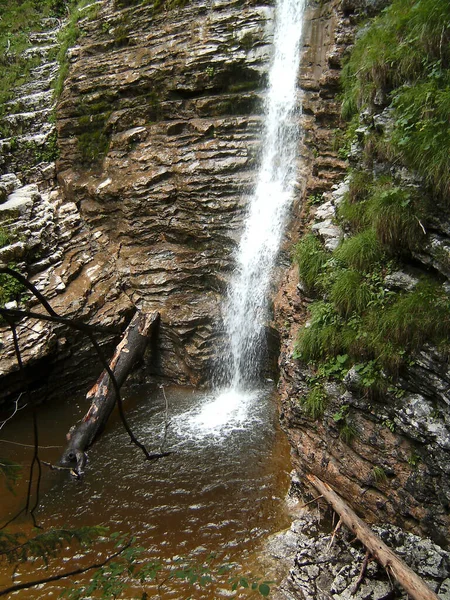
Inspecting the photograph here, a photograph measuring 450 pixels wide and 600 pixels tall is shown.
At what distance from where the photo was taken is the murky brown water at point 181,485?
510 cm

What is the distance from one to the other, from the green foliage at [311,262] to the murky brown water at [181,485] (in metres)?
2.68

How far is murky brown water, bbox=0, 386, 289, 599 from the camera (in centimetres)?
510

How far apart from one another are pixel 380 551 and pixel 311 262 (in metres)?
3.70

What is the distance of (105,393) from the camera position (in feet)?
26.3

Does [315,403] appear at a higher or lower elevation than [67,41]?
lower

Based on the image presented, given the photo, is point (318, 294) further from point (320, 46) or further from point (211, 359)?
point (320, 46)

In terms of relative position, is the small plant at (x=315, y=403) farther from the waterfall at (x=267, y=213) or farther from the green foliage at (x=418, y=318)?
the waterfall at (x=267, y=213)

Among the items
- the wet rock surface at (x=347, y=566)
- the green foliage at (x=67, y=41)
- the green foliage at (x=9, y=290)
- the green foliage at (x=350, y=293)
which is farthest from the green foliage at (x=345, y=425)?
the green foliage at (x=67, y=41)

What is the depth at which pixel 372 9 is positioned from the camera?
299 inches

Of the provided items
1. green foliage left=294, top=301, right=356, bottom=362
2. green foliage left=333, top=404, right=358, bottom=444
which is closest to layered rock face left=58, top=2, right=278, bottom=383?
green foliage left=294, top=301, right=356, bottom=362

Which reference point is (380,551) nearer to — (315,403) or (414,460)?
(414,460)

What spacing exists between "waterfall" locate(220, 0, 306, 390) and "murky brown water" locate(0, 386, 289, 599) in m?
1.07

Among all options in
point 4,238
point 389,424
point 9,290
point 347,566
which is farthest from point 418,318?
point 4,238

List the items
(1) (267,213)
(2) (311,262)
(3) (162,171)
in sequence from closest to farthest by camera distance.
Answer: (2) (311,262) < (1) (267,213) < (3) (162,171)
